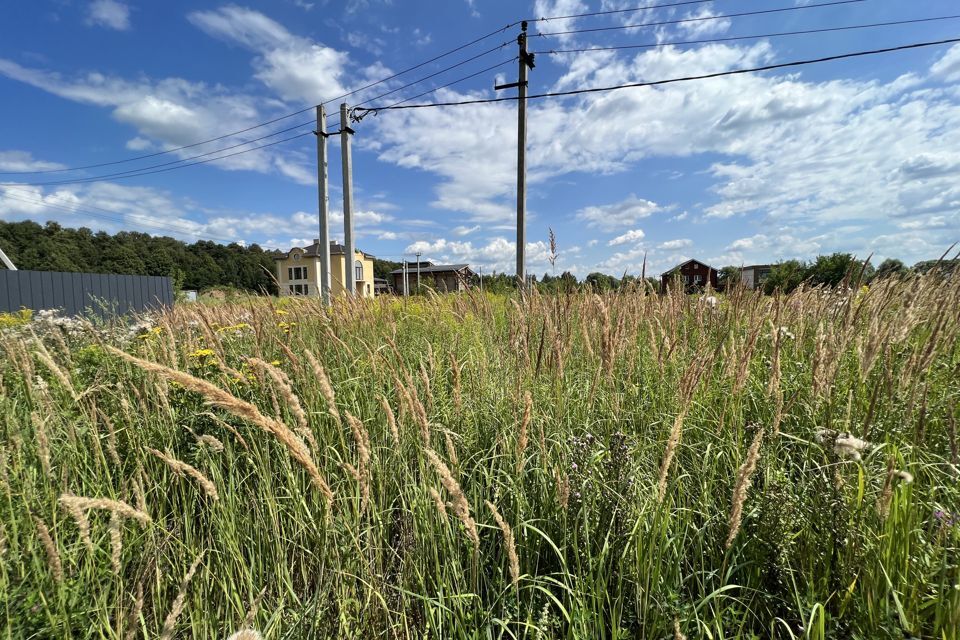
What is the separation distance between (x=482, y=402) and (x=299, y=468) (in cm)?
86

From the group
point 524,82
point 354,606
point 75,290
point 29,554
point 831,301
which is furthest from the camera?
point 75,290

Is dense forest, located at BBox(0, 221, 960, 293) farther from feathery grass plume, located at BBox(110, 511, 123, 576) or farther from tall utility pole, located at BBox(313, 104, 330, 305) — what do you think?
feathery grass plume, located at BBox(110, 511, 123, 576)

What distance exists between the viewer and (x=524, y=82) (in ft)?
26.8

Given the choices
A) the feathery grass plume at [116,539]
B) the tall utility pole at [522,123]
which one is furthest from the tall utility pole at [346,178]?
the feathery grass plume at [116,539]

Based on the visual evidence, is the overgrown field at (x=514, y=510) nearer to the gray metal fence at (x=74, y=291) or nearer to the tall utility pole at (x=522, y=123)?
the tall utility pole at (x=522, y=123)

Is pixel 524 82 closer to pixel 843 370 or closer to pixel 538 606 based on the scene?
pixel 843 370

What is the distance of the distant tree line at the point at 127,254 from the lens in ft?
143

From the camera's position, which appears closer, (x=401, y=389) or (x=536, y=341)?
(x=401, y=389)

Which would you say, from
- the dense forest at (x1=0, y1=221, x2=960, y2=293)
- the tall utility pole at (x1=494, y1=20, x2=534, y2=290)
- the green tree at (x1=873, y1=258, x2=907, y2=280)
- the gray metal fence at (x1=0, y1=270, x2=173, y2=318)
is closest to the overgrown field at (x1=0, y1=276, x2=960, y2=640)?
the green tree at (x1=873, y1=258, x2=907, y2=280)

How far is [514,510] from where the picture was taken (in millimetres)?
1330

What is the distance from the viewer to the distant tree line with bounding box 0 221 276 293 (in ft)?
143

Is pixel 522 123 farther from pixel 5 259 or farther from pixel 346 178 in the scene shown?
pixel 5 259

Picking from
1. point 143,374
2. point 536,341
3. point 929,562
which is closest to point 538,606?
point 929,562

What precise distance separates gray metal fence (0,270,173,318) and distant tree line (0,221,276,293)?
23.9 metres
